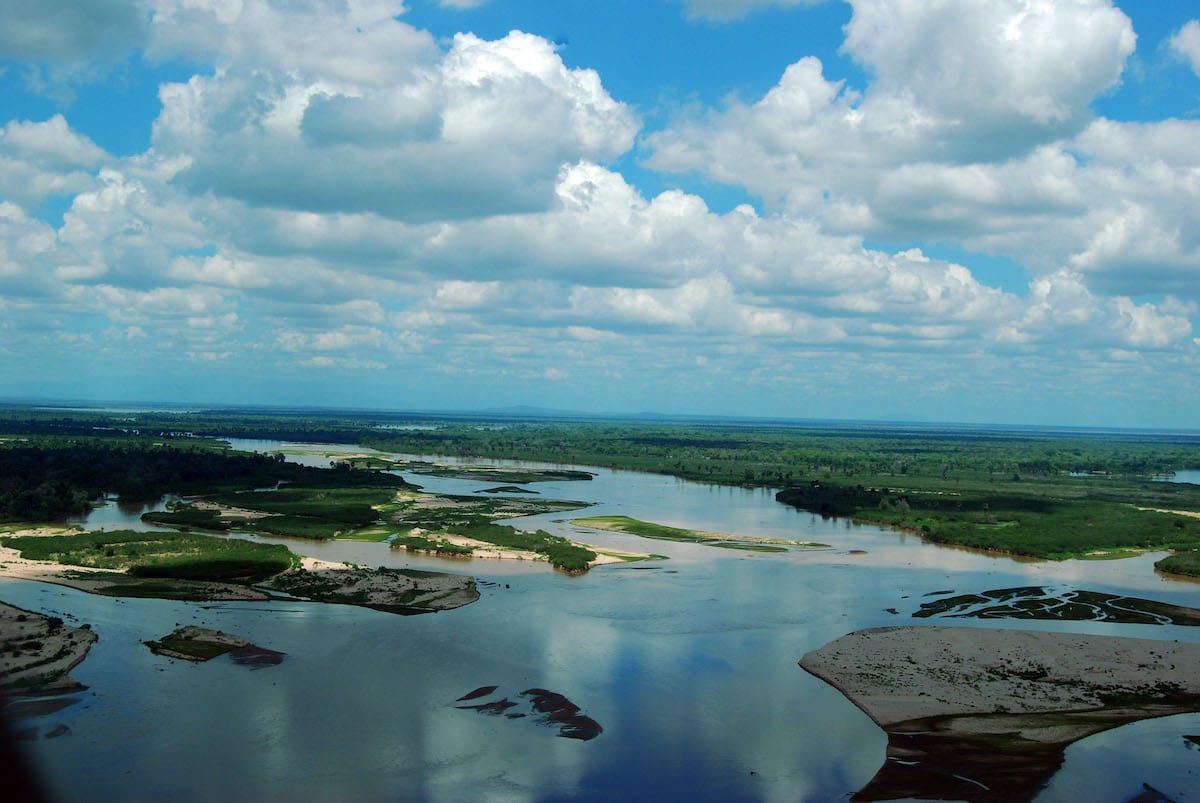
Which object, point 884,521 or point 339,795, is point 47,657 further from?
point 884,521

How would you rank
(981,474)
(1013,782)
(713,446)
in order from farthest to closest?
(713,446)
(981,474)
(1013,782)

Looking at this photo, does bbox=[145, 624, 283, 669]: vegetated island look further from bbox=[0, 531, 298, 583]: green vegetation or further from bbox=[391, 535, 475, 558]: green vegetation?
bbox=[391, 535, 475, 558]: green vegetation

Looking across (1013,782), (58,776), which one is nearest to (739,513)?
(1013,782)

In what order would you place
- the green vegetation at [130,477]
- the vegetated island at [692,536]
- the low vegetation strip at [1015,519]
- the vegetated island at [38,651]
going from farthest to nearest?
the green vegetation at [130,477]
the low vegetation strip at [1015,519]
the vegetated island at [692,536]
the vegetated island at [38,651]

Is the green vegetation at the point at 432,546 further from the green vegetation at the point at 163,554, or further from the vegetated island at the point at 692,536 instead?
A: the vegetated island at the point at 692,536

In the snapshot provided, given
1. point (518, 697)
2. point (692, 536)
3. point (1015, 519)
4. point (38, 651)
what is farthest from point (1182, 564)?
point (38, 651)

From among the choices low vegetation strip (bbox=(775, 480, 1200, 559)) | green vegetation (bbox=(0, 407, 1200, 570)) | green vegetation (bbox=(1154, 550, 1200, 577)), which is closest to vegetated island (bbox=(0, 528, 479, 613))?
green vegetation (bbox=(0, 407, 1200, 570))

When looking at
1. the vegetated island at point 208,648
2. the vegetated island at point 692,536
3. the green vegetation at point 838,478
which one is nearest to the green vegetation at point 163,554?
the green vegetation at point 838,478
